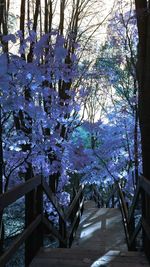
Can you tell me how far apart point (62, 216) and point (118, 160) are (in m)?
6.78

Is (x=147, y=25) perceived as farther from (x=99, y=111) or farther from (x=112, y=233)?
(x=99, y=111)

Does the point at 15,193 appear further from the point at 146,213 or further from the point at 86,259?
the point at 146,213

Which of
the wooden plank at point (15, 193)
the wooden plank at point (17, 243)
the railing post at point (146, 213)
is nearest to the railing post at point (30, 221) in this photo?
the wooden plank at point (17, 243)

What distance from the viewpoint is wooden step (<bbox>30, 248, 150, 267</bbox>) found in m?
3.50

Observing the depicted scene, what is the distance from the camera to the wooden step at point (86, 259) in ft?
11.5

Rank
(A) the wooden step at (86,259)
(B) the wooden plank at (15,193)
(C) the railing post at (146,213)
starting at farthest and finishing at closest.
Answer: (C) the railing post at (146,213) → (A) the wooden step at (86,259) → (B) the wooden plank at (15,193)

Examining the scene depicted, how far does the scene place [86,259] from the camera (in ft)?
12.1

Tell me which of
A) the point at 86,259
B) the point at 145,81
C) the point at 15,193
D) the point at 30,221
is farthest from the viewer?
the point at 145,81

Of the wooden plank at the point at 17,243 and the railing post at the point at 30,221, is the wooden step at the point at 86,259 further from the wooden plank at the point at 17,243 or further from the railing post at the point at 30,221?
the wooden plank at the point at 17,243

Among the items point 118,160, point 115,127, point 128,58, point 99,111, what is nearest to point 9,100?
point 128,58

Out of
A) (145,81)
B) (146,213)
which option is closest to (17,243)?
(146,213)

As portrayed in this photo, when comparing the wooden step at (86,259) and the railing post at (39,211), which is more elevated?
the railing post at (39,211)

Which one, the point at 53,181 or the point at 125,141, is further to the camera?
the point at 125,141

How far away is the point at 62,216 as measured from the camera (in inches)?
193
